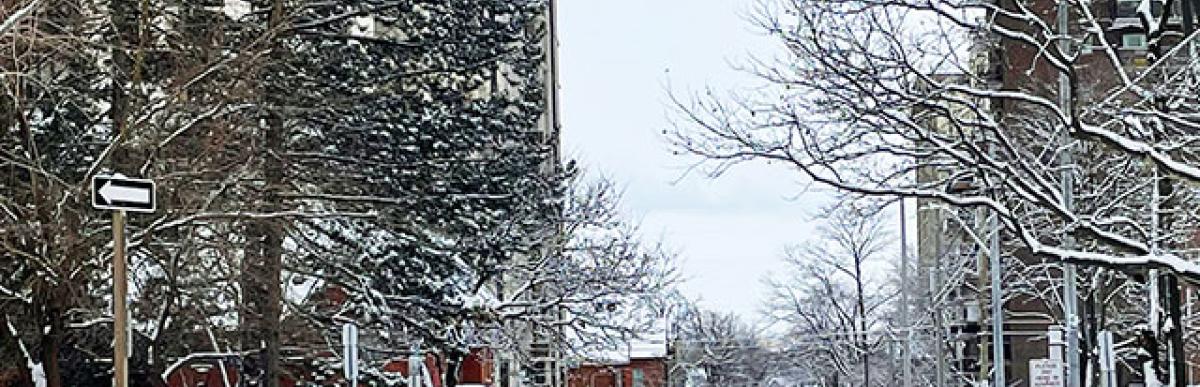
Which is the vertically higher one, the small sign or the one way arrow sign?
the one way arrow sign

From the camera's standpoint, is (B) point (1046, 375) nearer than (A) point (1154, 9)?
No

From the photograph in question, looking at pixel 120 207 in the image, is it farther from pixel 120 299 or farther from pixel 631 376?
pixel 631 376

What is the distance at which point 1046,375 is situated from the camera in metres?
24.5

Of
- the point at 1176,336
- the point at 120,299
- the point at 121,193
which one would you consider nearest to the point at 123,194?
the point at 121,193

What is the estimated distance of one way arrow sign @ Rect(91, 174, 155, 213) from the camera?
11.8m

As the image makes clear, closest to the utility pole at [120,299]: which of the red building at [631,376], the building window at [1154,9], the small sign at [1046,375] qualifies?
the building window at [1154,9]

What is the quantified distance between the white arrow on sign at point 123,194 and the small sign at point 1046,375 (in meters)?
15.5

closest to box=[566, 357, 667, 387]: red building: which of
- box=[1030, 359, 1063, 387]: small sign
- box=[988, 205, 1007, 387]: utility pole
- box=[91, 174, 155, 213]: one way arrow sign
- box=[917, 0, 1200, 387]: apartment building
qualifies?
box=[917, 0, 1200, 387]: apartment building

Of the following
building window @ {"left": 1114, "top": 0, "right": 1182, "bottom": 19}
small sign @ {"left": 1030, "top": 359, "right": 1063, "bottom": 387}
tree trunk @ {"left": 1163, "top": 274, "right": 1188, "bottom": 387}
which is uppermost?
building window @ {"left": 1114, "top": 0, "right": 1182, "bottom": 19}

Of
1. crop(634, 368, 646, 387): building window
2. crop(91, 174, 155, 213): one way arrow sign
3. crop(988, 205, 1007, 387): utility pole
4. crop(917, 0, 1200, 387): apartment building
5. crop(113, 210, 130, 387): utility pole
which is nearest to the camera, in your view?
crop(91, 174, 155, 213): one way arrow sign

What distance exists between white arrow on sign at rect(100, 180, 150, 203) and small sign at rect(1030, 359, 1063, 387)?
15.5 meters

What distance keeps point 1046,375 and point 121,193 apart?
1592 centimetres

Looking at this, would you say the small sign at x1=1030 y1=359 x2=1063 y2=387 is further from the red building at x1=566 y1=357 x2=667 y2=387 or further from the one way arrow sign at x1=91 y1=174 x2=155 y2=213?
the red building at x1=566 y1=357 x2=667 y2=387

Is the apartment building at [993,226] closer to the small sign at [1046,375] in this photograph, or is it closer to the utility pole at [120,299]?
the small sign at [1046,375]
